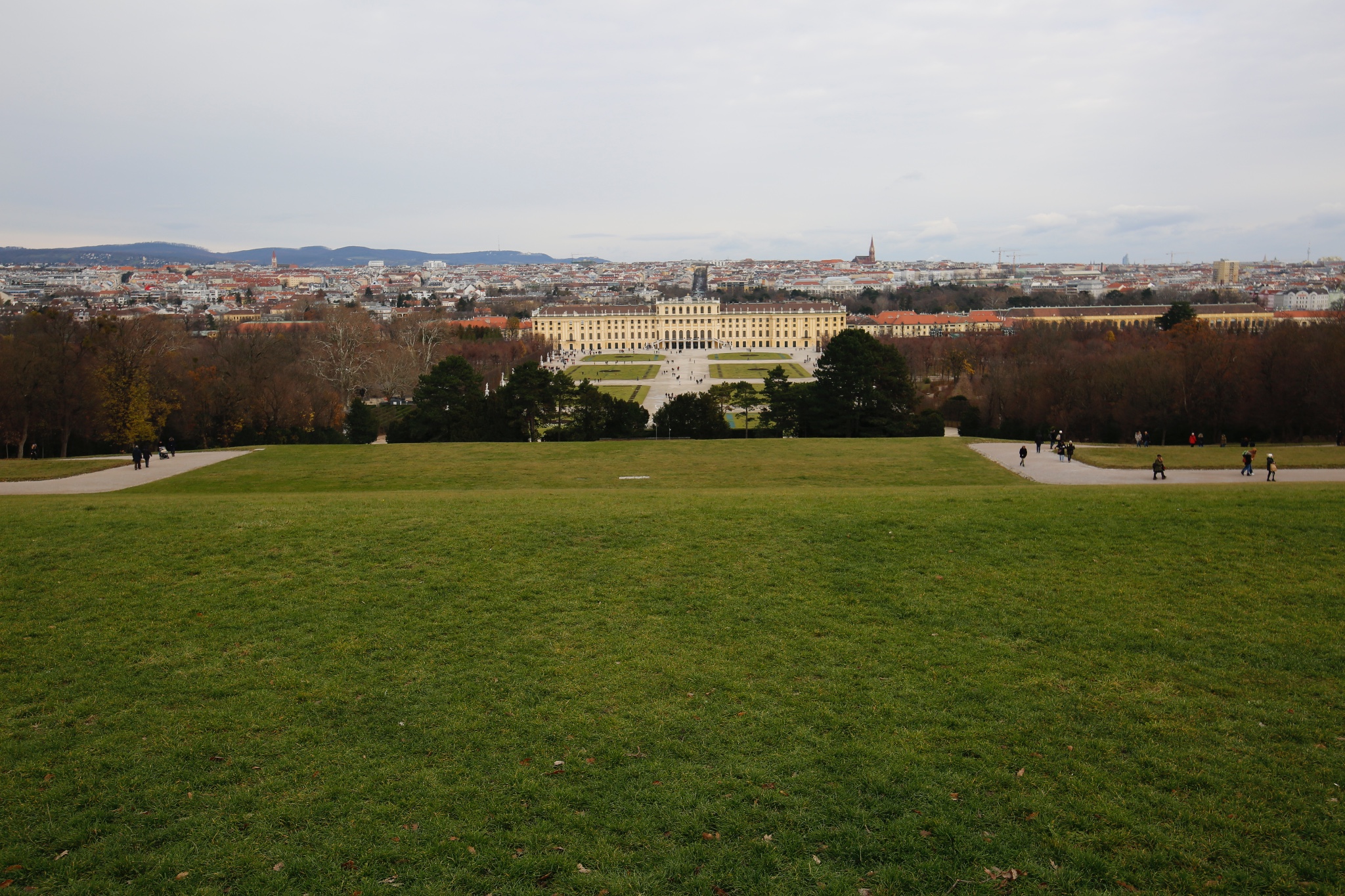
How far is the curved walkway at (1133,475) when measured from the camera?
16.2 m

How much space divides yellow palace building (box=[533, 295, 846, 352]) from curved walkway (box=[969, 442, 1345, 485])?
95240mm

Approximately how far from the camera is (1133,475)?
17938 millimetres

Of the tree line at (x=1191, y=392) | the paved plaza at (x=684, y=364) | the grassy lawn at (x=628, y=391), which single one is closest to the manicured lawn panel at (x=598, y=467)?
the tree line at (x=1191, y=392)

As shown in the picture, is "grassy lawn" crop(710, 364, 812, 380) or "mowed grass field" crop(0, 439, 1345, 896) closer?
"mowed grass field" crop(0, 439, 1345, 896)

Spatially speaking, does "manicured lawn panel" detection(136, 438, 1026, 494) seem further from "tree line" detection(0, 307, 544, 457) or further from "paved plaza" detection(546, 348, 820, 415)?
"paved plaza" detection(546, 348, 820, 415)

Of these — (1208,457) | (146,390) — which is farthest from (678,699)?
(146,390)

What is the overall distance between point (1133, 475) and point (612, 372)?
59.4 metres

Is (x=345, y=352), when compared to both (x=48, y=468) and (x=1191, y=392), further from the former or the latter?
(x=1191, y=392)

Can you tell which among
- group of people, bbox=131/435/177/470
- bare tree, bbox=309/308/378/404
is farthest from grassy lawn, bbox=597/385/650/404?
group of people, bbox=131/435/177/470

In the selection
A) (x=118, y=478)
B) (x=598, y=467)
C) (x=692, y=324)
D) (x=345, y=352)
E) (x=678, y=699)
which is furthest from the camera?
(x=692, y=324)

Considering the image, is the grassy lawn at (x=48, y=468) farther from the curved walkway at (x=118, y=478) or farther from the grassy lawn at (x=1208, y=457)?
the grassy lawn at (x=1208, y=457)

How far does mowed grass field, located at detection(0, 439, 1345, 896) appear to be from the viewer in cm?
465

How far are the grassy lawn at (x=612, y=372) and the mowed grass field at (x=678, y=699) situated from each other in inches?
2199

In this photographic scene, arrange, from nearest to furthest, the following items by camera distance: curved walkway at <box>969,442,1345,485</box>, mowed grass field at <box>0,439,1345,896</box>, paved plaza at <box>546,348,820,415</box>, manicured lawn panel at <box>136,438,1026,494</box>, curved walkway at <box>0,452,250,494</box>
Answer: mowed grass field at <box>0,439,1345,896</box> < curved walkway at <box>969,442,1345,485</box> < curved walkway at <box>0,452,250,494</box> < manicured lawn panel at <box>136,438,1026,494</box> < paved plaza at <box>546,348,820,415</box>
